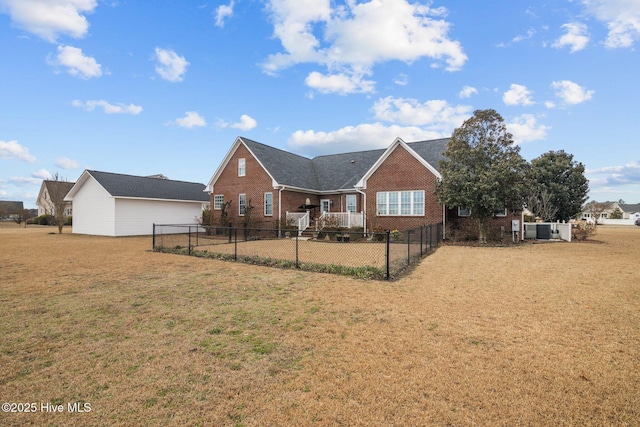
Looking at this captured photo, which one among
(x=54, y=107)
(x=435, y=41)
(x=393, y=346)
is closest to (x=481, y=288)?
(x=393, y=346)

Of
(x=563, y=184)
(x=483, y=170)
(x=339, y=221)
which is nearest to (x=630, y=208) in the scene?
(x=563, y=184)

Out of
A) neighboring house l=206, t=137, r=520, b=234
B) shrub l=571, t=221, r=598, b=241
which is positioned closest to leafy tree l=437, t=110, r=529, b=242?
neighboring house l=206, t=137, r=520, b=234

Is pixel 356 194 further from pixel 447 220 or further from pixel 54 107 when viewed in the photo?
pixel 54 107

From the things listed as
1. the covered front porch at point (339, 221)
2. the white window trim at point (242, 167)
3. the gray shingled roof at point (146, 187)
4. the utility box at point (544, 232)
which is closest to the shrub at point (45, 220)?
the gray shingled roof at point (146, 187)

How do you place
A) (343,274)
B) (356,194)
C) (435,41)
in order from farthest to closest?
(356,194), (435,41), (343,274)

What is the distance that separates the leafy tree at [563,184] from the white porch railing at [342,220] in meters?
22.9

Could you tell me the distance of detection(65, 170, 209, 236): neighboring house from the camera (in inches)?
976

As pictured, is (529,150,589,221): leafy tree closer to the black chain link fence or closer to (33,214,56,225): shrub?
the black chain link fence

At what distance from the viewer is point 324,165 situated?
28.8m

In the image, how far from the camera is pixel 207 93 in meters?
18.8

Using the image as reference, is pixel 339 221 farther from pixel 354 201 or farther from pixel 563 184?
pixel 563 184

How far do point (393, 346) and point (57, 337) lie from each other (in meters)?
5.15

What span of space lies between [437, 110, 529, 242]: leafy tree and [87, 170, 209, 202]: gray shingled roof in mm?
24307

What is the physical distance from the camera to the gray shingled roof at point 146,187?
1001 inches
